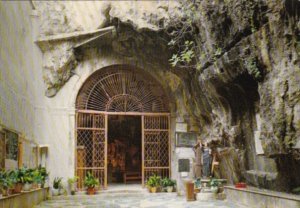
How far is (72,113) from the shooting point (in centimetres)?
1402

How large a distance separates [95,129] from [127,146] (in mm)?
6338

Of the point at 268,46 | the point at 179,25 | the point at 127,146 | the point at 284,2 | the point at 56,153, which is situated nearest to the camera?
the point at 284,2

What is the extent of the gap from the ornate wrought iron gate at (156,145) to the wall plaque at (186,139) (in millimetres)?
610

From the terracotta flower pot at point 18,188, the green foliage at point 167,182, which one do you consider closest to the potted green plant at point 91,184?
the green foliage at point 167,182

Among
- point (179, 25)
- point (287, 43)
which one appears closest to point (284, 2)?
point (287, 43)

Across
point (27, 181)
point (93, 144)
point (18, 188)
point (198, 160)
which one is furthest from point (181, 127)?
point (18, 188)

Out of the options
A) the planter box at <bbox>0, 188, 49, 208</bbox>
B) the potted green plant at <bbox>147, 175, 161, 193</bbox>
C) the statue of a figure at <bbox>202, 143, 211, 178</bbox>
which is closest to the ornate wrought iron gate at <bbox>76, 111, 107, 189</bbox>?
the potted green plant at <bbox>147, 175, 161, 193</bbox>

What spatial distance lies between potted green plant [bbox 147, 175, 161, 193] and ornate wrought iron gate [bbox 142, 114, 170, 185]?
0.73 meters

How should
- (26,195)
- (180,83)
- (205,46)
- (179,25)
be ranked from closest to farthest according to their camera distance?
(26,195) → (205,46) → (179,25) → (180,83)

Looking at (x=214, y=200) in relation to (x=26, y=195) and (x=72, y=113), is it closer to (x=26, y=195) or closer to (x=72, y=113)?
(x=26, y=195)

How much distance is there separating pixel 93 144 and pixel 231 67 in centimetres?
708

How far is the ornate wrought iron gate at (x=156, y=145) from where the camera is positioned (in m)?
14.9

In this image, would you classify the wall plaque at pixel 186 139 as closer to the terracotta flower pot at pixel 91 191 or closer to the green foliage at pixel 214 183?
the green foliage at pixel 214 183

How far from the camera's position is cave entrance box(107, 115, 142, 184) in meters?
19.6
